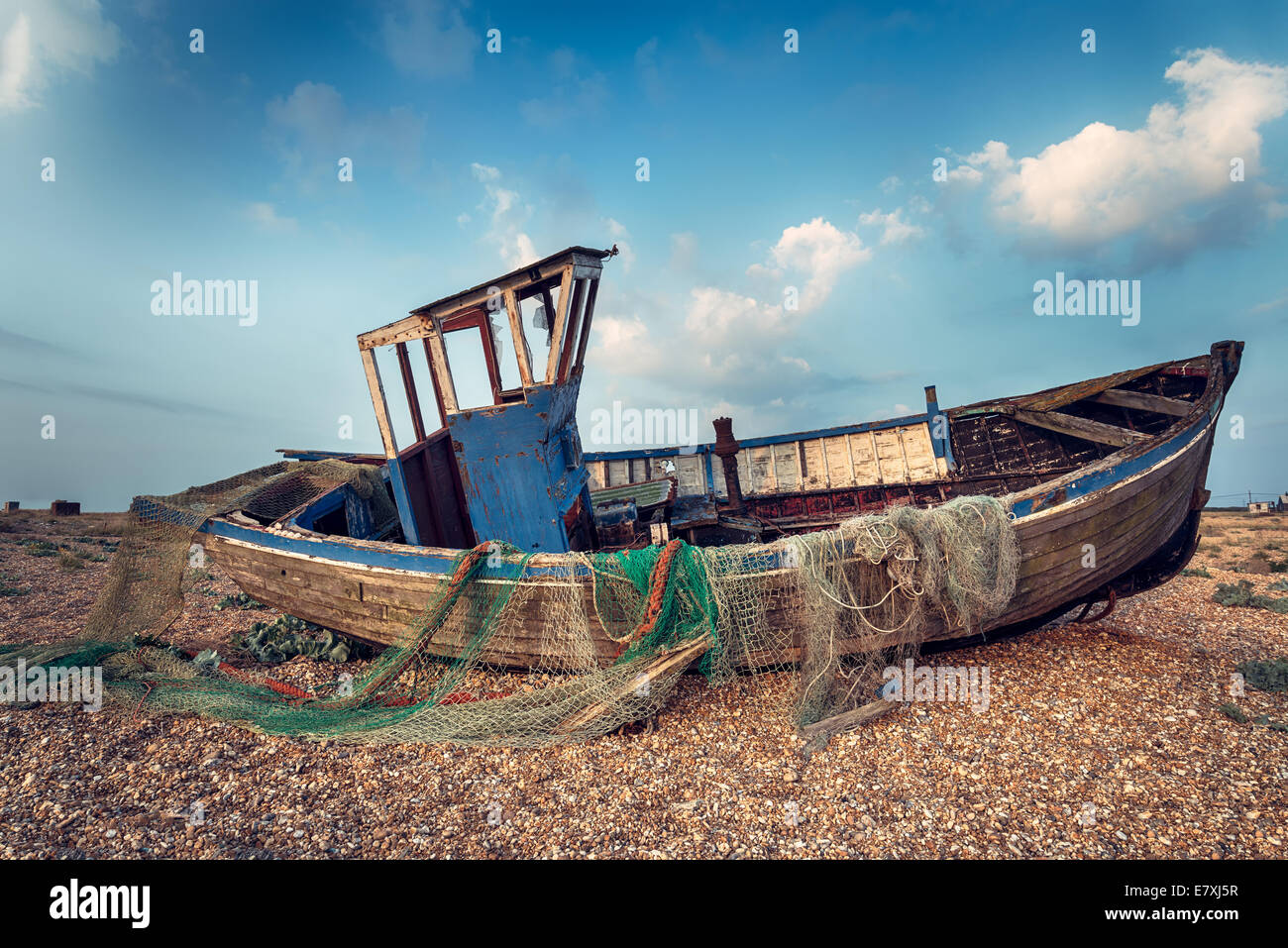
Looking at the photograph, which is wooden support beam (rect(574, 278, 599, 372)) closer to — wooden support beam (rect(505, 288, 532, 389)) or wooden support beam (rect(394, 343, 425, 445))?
wooden support beam (rect(505, 288, 532, 389))

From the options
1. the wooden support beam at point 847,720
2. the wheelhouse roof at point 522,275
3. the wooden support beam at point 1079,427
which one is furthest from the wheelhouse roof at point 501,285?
the wooden support beam at point 1079,427

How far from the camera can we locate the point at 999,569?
4.84 meters

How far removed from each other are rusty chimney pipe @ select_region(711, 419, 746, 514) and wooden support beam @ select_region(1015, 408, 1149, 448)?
4.68 meters

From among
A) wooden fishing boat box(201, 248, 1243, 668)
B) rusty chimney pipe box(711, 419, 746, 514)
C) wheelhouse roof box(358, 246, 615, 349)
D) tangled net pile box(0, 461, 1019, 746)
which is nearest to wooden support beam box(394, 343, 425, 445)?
wooden fishing boat box(201, 248, 1243, 668)

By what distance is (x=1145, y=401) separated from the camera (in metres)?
7.86

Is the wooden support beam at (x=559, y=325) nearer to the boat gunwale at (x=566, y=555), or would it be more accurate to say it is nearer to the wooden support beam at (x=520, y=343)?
the wooden support beam at (x=520, y=343)

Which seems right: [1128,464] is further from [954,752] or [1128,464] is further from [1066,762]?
[954,752]

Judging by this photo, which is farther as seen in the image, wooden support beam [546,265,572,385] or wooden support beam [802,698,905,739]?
wooden support beam [546,265,572,385]

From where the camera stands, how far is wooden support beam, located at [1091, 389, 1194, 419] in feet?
24.1

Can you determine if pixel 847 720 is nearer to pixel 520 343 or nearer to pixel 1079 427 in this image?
pixel 520 343

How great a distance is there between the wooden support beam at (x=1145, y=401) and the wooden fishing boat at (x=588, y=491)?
25mm

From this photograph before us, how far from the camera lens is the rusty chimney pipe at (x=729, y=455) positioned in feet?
33.6
